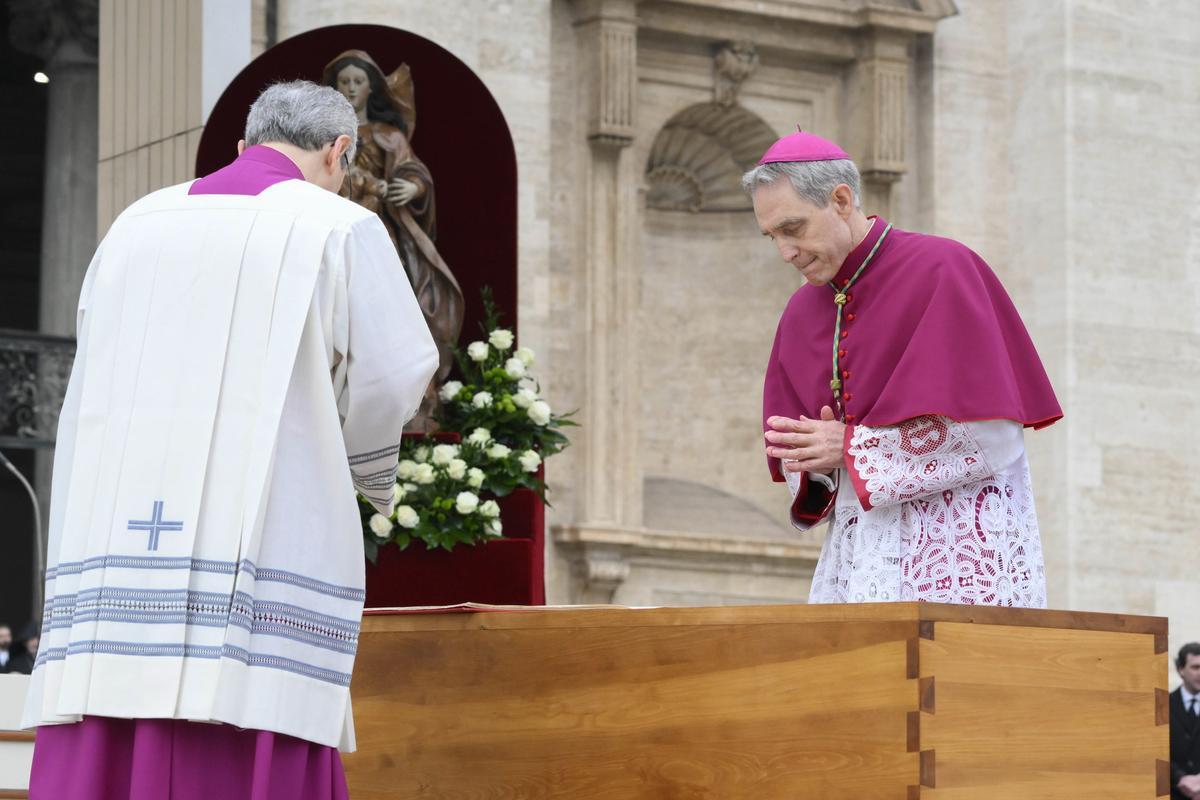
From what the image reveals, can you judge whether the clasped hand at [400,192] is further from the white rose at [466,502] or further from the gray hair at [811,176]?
the gray hair at [811,176]

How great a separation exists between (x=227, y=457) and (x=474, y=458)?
14.0 feet

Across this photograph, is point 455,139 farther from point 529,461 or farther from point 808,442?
point 808,442

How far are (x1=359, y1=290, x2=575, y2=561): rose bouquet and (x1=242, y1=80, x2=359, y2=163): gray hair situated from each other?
3.62 metres

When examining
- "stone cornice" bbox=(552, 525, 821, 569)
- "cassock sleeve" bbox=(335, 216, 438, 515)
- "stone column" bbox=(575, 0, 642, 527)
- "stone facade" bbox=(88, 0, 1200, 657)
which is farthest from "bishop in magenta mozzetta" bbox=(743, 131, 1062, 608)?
"stone facade" bbox=(88, 0, 1200, 657)

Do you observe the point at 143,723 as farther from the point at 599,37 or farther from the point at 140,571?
the point at 599,37

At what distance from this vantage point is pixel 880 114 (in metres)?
13.2

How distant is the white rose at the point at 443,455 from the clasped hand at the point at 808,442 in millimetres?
3526

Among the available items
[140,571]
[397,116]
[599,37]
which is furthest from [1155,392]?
[140,571]

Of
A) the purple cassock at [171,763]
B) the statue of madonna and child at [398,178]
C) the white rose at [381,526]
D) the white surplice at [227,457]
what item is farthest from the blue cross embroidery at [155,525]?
the statue of madonna and child at [398,178]

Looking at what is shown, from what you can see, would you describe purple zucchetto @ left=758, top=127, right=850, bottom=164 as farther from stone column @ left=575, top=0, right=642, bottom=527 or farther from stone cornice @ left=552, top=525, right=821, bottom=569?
stone column @ left=575, top=0, right=642, bottom=527

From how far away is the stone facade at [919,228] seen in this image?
487 inches

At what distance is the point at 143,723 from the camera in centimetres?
347

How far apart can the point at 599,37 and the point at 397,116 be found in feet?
11.0

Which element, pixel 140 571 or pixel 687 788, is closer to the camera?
pixel 140 571
